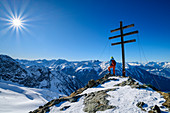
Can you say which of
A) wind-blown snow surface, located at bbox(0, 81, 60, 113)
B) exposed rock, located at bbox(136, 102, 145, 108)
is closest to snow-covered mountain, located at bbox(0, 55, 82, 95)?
wind-blown snow surface, located at bbox(0, 81, 60, 113)

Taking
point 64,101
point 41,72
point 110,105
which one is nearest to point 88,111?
point 110,105

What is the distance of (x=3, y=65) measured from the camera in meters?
123

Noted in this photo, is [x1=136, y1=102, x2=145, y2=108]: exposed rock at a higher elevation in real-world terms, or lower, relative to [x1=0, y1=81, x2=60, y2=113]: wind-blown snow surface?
higher

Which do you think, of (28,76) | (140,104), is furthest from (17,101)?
(28,76)

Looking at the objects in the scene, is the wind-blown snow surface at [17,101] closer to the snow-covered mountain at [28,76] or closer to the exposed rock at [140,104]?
the exposed rock at [140,104]

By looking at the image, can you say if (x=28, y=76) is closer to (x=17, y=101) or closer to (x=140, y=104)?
(x=17, y=101)

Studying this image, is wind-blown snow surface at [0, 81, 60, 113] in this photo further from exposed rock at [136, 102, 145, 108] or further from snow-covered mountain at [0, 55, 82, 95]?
snow-covered mountain at [0, 55, 82, 95]

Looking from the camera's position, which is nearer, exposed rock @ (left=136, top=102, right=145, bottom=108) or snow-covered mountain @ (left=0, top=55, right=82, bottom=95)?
exposed rock @ (left=136, top=102, right=145, bottom=108)

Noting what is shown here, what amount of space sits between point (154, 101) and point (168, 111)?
888 millimetres

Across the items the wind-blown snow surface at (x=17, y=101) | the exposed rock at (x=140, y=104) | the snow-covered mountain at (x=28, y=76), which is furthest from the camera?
the snow-covered mountain at (x=28, y=76)

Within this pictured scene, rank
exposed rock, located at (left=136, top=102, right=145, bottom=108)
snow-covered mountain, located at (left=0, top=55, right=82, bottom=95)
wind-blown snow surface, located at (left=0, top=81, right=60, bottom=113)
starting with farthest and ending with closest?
snow-covered mountain, located at (left=0, top=55, right=82, bottom=95) < wind-blown snow surface, located at (left=0, top=81, right=60, bottom=113) < exposed rock, located at (left=136, top=102, right=145, bottom=108)

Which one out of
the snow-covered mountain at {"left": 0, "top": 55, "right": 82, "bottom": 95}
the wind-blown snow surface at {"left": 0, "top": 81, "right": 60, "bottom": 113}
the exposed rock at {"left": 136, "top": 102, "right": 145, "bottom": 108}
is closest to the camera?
the exposed rock at {"left": 136, "top": 102, "right": 145, "bottom": 108}

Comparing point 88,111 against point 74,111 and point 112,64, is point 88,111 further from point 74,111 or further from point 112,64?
point 112,64

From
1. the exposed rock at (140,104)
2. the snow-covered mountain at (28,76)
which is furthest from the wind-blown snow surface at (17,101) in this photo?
the snow-covered mountain at (28,76)
